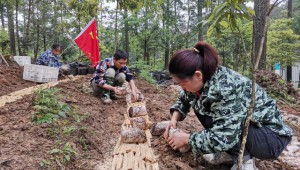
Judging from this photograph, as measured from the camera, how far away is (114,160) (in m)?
2.42

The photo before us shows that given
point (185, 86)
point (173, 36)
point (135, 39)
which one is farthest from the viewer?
point (135, 39)

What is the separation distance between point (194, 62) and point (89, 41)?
19.6ft

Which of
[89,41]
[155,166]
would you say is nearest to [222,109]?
[155,166]

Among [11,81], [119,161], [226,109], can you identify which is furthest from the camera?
[11,81]

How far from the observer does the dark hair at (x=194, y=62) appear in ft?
5.38

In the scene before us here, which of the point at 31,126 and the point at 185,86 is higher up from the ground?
the point at 185,86

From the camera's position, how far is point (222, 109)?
5.36 ft

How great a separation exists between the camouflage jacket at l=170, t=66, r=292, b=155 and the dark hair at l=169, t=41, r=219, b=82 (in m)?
0.07

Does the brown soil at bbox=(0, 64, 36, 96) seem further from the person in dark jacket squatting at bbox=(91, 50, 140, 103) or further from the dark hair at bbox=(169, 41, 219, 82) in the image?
the dark hair at bbox=(169, 41, 219, 82)

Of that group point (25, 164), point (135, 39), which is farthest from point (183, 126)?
point (135, 39)

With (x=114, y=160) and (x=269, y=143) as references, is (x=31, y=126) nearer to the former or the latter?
(x=114, y=160)

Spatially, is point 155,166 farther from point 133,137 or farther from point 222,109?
point 222,109

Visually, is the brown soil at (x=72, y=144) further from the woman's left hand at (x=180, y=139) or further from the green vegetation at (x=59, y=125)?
the woman's left hand at (x=180, y=139)

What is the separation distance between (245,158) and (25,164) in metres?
1.58
